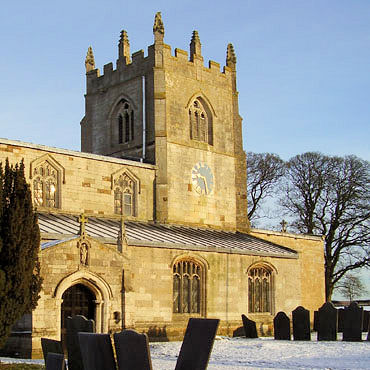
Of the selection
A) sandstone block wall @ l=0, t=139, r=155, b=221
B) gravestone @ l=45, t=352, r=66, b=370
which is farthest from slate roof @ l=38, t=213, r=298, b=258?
gravestone @ l=45, t=352, r=66, b=370

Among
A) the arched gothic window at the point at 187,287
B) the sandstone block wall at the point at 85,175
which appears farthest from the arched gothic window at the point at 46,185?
the arched gothic window at the point at 187,287

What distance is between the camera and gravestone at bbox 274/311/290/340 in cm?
2336

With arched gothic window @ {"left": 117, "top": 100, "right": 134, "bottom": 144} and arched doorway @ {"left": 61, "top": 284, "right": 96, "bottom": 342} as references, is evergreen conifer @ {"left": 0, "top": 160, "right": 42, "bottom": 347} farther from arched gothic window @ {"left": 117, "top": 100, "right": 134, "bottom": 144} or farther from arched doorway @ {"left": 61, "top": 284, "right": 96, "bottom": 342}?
arched gothic window @ {"left": 117, "top": 100, "right": 134, "bottom": 144}

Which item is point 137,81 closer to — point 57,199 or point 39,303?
point 57,199

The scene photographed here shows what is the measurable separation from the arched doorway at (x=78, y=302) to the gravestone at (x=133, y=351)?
10.3 meters

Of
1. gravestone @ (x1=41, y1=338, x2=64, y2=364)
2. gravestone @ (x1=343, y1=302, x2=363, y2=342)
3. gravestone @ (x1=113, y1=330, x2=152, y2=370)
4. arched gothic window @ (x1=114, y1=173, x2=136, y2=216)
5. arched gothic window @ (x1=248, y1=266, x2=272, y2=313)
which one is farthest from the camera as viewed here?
arched gothic window @ (x1=114, y1=173, x2=136, y2=216)

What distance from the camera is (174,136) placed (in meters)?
30.5

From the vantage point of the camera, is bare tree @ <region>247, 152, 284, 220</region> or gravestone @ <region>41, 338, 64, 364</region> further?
bare tree @ <region>247, 152, 284, 220</region>

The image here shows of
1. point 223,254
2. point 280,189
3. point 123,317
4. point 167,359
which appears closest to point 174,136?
point 223,254

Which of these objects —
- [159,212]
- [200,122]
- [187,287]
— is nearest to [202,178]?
[200,122]

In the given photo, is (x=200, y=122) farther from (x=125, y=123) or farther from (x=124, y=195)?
(x=124, y=195)

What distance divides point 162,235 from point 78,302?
22.7 feet

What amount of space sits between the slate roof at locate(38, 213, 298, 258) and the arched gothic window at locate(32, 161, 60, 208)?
67cm

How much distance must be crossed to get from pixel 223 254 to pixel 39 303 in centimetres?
1018
